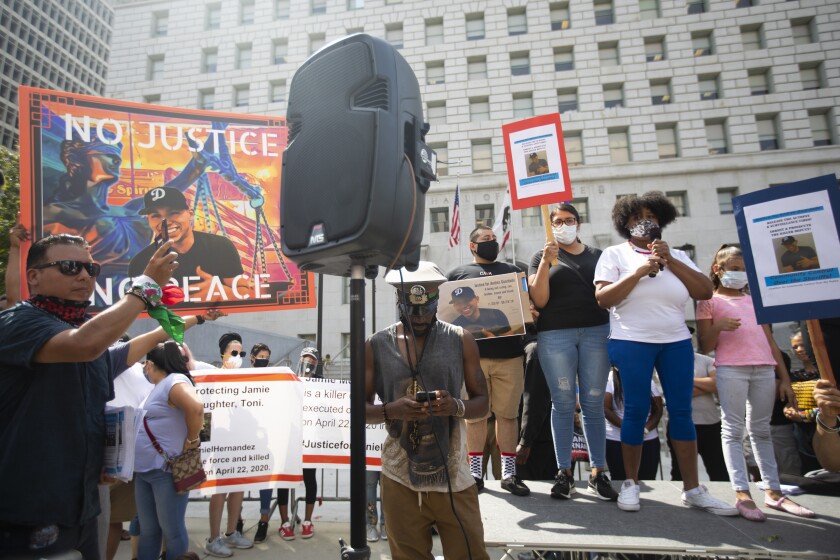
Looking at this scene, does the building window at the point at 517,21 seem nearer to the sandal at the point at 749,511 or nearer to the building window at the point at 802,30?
the building window at the point at 802,30

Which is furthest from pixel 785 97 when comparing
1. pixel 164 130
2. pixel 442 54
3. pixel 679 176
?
pixel 164 130

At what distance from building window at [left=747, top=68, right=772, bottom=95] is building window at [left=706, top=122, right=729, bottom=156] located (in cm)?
280

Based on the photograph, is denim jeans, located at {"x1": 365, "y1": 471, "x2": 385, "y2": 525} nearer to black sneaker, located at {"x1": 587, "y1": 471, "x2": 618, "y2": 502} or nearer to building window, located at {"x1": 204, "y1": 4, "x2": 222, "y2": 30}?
black sneaker, located at {"x1": 587, "y1": 471, "x2": 618, "y2": 502}

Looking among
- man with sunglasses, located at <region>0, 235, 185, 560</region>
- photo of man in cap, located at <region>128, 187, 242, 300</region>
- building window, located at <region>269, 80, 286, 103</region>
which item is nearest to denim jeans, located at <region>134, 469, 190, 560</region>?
man with sunglasses, located at <region>0, 235, 185, 560</region>

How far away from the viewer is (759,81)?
27.5 metres

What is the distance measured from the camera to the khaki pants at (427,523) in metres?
2.54

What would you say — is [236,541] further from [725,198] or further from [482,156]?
[725,198]

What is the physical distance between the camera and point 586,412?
12.5ft

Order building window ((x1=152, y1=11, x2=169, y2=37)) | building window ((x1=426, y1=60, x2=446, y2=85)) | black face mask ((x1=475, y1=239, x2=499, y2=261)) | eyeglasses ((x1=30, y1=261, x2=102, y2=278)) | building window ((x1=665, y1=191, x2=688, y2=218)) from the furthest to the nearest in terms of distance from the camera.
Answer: building window ((x1=152, y1=11, x2=169, y2=37)) < building window ((x1=426, y1=60, x2=446, y2=85)) < building window ((x1=665, y1=191, x2=688, y2=218)) < black face mask ((x1=475, y1=239, x2=499, y2=261)) < eyeglasses ((x1=30, y1=261, x2=102, y2=278))

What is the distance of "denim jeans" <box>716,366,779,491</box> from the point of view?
3.52 m

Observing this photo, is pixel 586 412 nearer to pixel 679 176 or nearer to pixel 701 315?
pixel 701 315

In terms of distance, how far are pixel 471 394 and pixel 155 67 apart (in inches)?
1475

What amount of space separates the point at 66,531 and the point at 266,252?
3486 millimetres

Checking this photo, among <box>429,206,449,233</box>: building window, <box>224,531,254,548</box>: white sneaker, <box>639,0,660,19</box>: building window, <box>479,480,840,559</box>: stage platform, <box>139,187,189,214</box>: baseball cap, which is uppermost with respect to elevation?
<box>639,0,660,19</box>: building window
